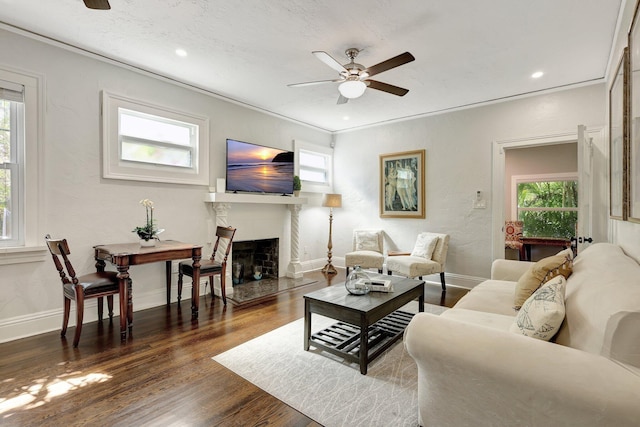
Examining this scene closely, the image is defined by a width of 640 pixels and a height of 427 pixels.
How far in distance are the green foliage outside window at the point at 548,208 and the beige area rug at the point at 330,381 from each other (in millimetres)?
5121

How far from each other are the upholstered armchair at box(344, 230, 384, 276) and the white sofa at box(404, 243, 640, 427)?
3.15 meters

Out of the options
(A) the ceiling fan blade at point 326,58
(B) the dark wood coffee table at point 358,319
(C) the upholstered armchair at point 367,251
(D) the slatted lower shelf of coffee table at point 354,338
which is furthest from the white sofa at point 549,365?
(C) the upholstered armchair at point 367,251

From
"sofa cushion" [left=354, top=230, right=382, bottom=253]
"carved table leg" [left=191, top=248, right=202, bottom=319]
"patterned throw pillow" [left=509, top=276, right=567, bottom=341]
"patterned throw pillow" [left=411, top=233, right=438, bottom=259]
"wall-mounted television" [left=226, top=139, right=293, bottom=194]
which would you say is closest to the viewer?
"patterned throw pillow" [left=509, top=276, right=567, bottom=341]

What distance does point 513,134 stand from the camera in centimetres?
420

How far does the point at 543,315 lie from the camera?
1354mm

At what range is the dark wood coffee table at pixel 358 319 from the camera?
223 cm

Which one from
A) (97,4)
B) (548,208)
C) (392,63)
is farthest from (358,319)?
(548,208)

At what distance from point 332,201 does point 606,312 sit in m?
4.56

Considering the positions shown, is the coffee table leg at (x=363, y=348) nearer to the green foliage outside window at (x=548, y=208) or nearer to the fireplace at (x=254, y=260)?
the fireplace at (x=254, y=260)

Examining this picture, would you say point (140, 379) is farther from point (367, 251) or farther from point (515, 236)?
point (515, 236)

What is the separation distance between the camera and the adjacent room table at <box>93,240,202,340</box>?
2.73m

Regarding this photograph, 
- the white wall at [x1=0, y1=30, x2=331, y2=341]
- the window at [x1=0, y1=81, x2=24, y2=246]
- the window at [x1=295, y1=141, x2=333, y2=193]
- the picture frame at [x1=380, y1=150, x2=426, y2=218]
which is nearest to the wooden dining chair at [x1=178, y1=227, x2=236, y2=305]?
Answer: the white wall at [x1=0, y1=30, x2=331, y2=341]

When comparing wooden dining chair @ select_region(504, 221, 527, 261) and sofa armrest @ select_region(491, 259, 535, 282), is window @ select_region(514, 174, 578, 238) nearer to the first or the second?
wooden dining chair @ select_region(504, 221, 527, 261)

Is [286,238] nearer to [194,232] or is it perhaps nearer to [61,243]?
[194,232]
